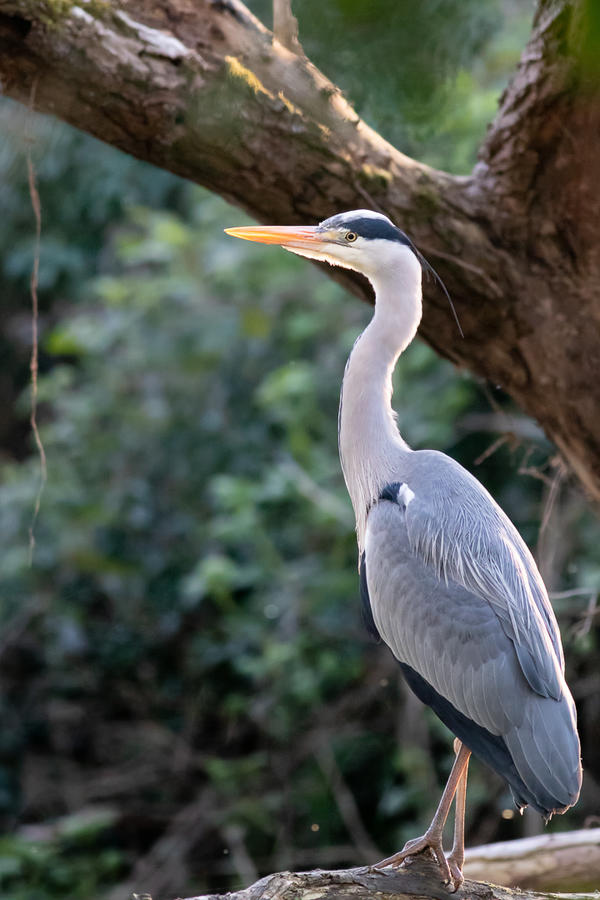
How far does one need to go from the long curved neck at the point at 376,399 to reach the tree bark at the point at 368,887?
0.89m

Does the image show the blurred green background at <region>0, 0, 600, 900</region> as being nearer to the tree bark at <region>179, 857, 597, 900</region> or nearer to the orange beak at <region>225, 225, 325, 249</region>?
the orange beak at <region>225, 225, 325, 249</region>

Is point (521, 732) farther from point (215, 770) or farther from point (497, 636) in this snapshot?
point (215, 770)

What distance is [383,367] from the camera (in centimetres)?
282

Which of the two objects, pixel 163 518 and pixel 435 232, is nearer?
pixel 435 232

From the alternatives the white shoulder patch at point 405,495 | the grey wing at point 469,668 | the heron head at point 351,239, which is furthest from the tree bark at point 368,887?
the heron head at point 351,239

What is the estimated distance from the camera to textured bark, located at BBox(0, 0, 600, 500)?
8.31 feet

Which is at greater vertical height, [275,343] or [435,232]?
[435,232]

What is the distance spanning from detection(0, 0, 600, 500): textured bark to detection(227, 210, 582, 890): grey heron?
20cm

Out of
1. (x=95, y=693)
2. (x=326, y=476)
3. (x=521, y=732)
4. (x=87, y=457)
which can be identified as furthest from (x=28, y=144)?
(x=95, y=693)

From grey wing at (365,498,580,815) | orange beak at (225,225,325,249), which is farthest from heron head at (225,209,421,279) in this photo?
grey wing at (365,498,580,815)

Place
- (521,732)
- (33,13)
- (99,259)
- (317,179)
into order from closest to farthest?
(521,732) < (33,13) < (317,179) < (99,259)

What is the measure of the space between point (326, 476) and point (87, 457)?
149 cm

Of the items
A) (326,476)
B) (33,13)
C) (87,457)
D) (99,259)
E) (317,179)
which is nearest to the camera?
(33,13)

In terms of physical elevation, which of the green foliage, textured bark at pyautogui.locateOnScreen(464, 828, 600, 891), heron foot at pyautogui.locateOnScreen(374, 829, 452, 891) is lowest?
textured bark at pyautogui.locateOnScreen(464, 828, 600, 891)
